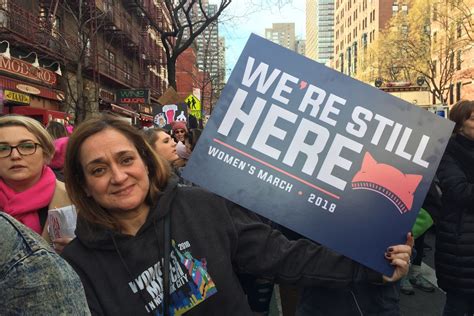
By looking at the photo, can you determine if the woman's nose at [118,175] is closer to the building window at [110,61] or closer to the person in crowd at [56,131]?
the person in crowd at [56,131]

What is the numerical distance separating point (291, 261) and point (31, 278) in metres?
1.15

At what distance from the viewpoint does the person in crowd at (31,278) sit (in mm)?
709

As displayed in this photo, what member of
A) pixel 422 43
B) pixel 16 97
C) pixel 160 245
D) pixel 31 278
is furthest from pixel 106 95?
pixel 31 278

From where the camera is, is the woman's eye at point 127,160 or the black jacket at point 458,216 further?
the black jacket at point 458,216

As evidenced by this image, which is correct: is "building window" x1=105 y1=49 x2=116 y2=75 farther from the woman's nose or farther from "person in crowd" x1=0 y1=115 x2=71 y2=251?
the woman's nose

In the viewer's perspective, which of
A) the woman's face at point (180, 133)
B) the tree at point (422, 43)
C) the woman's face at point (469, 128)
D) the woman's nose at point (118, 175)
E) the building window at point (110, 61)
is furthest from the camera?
the tree at point (422, 43)

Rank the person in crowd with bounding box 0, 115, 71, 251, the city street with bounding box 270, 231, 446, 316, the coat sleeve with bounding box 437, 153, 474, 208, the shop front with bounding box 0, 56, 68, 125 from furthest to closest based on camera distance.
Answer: the shop front with bounding box 0, 56, 68, 125 → the city street with bounding box 270, 231, 446, 316 → the coat sleeve with bounding box 437, 153, 474, 208 → the person in crowd with bounding box 0, 115, 71, 251

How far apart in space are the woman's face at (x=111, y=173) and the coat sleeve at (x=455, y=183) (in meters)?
2.21

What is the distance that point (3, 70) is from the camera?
15109mm

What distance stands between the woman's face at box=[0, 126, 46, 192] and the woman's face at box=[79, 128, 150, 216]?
3.32ft

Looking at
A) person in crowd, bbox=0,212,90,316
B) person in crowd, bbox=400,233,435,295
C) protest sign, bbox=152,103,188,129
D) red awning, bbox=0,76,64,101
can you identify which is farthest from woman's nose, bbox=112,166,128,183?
red awning, bbox=0,76,64,101

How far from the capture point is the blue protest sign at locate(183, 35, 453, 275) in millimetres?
1654

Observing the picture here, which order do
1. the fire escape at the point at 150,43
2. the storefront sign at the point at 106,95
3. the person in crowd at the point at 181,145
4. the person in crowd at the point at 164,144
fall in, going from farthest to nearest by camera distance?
the fire escape at the point at 150,43, the storefront sign at the point at 106,95, the person in crowd at the point at 181,145, the person in crowd at the point at 164,144

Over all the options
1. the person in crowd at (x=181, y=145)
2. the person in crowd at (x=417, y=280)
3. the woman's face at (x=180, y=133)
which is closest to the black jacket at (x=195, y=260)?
the person in crowd at (x=181, y=145)
